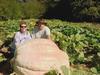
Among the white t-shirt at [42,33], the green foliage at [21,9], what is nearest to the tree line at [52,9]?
the green foliage at [21,9]

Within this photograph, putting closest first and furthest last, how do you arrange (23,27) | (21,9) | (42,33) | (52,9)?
(23,27) < (42,33) < (21,9) < (52,9)

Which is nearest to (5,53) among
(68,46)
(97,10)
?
(68,46)

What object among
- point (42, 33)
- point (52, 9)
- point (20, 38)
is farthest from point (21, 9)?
point (20, 38)

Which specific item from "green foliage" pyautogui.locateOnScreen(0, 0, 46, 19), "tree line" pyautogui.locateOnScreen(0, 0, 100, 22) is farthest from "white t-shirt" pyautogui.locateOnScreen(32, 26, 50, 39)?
"green foliage" pyautogui.locateOnScreen(0, 0, 46, 19)

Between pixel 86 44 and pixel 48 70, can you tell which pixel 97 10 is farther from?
pixel 48 70

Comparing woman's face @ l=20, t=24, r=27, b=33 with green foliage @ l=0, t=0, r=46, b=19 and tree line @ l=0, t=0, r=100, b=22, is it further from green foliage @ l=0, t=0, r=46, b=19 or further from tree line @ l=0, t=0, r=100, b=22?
green foliage @ l=0, t=0, r=46, b=19

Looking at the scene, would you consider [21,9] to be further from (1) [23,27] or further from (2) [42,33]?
(1) [23,27]

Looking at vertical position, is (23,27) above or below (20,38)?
above

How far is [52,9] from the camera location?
96.9 feet

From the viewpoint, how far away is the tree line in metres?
25.4

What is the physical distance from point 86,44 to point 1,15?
55.8 ft

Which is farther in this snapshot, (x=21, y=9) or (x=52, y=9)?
Result: (x=52, y=9)

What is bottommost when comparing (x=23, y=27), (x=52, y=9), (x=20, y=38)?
(x=52, y=9)

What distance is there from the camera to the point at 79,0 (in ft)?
85.4
